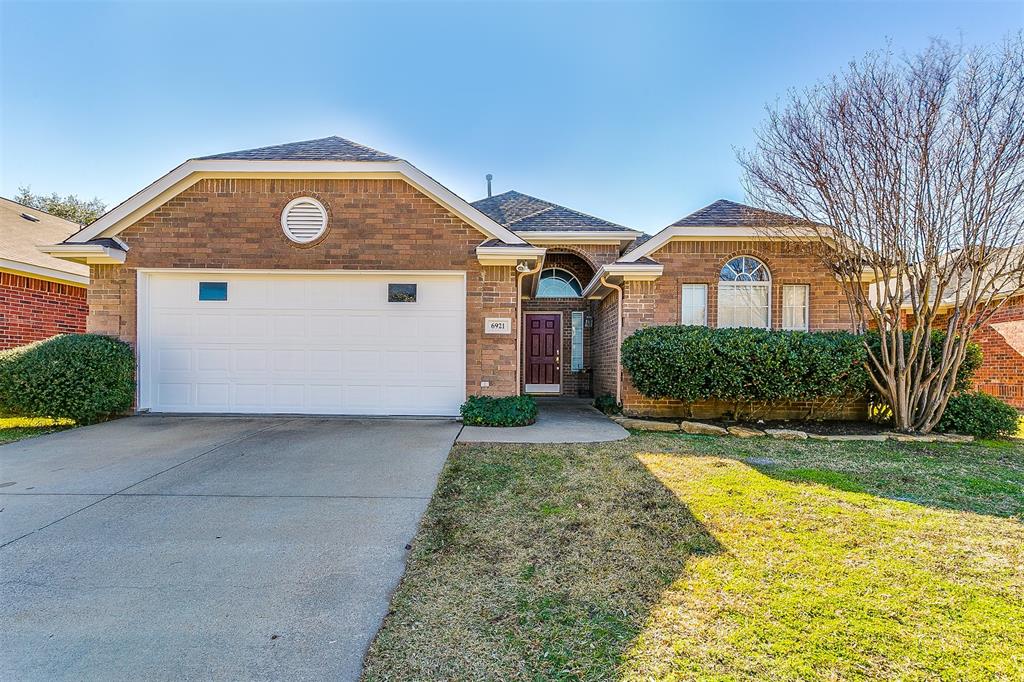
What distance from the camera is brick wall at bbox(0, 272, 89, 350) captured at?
9078 mm

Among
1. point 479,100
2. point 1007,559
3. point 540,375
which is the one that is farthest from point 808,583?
point 479,100

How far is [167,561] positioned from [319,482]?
161cm

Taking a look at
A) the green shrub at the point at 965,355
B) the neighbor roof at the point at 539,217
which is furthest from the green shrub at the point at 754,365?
the neighbor roof at the point at 539,217

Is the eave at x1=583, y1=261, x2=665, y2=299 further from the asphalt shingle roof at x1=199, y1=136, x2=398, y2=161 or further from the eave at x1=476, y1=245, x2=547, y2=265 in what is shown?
the asphalt shingle roof at x1=199, y1=136, x2=398, y2=161

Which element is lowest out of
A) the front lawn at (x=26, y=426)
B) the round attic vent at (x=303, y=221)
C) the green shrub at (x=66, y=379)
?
the front lawn at (x=26, y=426)

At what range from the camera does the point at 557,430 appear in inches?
290

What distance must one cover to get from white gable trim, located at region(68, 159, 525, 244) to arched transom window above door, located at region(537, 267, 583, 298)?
19.4 ft

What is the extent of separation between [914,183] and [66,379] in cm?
1298

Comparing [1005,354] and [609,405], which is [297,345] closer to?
[609,405]

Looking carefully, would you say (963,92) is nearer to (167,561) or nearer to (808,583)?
(808,583)

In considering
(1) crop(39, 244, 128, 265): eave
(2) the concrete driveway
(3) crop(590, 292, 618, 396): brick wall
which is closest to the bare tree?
(3) crop(590, 292, 618, 396): brick wall

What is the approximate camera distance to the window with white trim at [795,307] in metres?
9.39

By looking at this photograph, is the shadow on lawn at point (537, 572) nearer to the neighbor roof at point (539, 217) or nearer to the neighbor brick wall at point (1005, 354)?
the neighbor roof at point (539, 217)

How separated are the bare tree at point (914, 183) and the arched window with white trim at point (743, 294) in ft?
4.84
